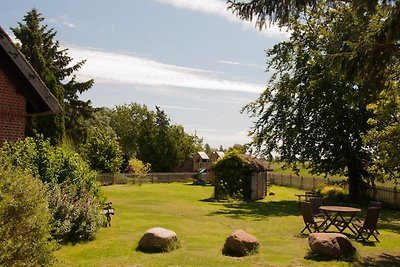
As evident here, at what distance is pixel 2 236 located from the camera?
6.25 metres

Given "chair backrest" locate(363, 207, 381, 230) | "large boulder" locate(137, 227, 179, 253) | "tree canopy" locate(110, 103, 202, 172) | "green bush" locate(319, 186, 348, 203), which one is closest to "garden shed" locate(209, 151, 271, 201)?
"green bush" locate(319, 186, 348, 203)

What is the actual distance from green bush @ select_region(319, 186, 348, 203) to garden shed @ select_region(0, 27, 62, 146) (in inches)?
1024

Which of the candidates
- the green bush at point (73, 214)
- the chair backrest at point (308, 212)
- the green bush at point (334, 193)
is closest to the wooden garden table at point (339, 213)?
the chair backrest at point (308, 212)

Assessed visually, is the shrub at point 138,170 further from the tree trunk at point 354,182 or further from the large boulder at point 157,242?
the large boulder at point 157,242

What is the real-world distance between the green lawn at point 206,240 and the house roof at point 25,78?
4.11m

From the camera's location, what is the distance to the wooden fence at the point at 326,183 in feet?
92.6

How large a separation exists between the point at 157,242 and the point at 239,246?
2362 millimetres

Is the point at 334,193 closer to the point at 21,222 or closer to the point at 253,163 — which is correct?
the point at 253,163

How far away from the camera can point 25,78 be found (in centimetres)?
1068

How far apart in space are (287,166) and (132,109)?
203ft

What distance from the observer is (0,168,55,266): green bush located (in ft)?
20.6

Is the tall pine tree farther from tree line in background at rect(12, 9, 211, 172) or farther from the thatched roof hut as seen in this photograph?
the thatched roof hut

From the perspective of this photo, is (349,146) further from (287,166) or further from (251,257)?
(251,257)

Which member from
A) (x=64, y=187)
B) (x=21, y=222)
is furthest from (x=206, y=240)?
(x=21, y=222)
